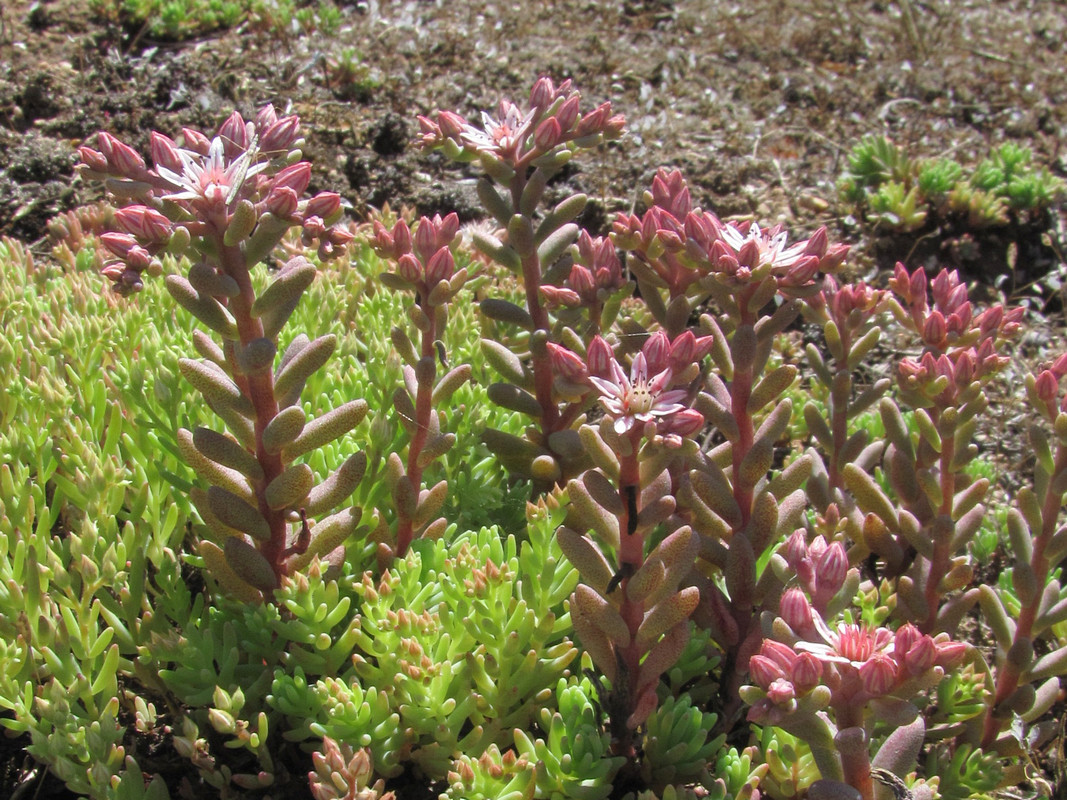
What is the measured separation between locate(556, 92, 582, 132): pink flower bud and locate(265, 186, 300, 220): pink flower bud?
A: 91 centimetres

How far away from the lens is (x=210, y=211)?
191cm

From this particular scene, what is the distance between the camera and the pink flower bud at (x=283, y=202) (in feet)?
6.29

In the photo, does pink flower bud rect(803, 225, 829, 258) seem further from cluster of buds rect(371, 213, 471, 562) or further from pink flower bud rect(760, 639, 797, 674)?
pink flower bud rect(760, 639, 797, 674)

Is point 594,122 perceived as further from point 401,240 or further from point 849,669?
point 849,669

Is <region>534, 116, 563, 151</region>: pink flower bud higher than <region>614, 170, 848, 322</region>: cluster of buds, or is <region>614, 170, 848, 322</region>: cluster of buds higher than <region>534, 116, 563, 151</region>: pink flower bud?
<region>534, 116, 563, 151</region>: pink flower bud

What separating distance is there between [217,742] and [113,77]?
4523 millimetres

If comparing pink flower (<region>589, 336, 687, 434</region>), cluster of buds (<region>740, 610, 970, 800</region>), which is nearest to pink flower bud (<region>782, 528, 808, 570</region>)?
cluster of buds (<region>740, 610, 970, 800</region>)

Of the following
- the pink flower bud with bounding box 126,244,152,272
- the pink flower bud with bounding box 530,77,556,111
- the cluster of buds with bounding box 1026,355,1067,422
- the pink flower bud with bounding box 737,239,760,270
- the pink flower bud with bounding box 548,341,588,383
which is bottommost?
the cluster of buds with bounding box 1026,355,1067,422

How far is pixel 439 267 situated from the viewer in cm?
235

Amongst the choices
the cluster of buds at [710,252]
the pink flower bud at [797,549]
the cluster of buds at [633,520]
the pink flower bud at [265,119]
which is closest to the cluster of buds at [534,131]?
the cluster of buds at [710,252]

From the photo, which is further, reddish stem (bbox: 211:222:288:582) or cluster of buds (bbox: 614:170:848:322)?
cluster of buds (bbox: 614:170:848:322)

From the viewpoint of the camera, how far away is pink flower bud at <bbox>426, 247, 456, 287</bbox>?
7.63ft

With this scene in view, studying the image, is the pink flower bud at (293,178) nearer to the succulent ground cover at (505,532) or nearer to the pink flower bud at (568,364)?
the succulent ground cover at (505,532)

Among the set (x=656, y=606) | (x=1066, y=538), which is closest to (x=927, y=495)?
(x=1066, y=538)
